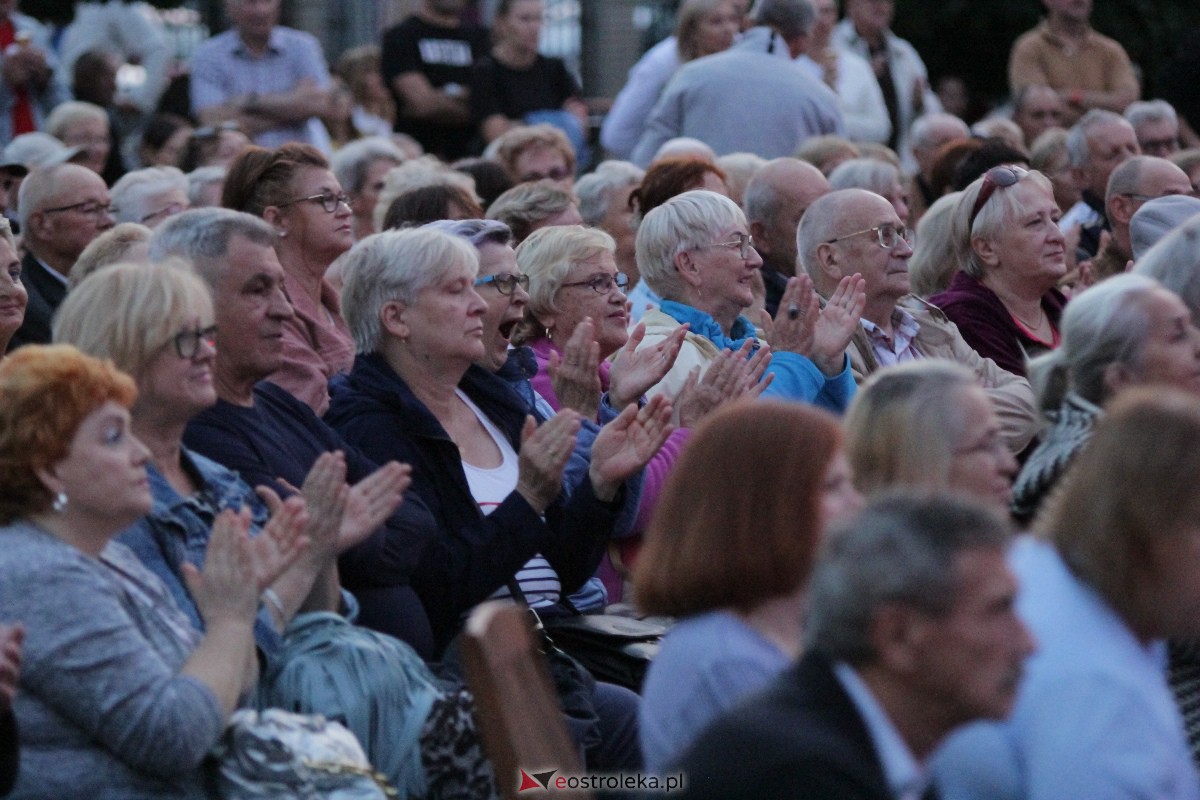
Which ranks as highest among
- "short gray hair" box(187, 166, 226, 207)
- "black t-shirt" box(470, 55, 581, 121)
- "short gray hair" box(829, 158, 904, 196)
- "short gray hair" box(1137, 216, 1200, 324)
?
"short gray hair" box(1137, 216, 1200, 324)

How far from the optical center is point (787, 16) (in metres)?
10.2

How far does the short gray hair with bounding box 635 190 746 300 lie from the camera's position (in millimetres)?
6551

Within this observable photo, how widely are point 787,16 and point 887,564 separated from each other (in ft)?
25.9

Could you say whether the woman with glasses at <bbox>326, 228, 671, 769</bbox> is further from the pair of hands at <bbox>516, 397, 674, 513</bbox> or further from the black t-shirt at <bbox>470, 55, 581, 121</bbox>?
the black t-shirt at <bbox>470, 55, 581, 121</bbox>

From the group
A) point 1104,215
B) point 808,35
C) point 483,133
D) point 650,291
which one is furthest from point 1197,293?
point 483,133

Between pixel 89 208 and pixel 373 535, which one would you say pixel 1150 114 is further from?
pixel 373 535

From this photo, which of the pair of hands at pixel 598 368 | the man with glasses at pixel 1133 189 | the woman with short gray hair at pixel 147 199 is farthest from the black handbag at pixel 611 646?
the man with glasses at pixel 1133 189

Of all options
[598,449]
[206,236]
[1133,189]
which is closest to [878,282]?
[598,449]

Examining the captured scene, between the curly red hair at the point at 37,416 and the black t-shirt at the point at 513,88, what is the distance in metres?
8.33

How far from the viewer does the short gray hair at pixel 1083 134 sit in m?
9.67

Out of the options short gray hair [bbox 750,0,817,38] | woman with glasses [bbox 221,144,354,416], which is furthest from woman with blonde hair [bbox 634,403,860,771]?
short gray hair [bbox 750,0,817,38]

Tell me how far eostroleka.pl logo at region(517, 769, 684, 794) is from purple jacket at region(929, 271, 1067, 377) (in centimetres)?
340

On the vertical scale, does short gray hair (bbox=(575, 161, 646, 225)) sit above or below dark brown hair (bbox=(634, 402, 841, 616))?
below

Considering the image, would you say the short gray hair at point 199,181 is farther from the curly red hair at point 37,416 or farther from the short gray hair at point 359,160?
the curly red hair at point 37,416
